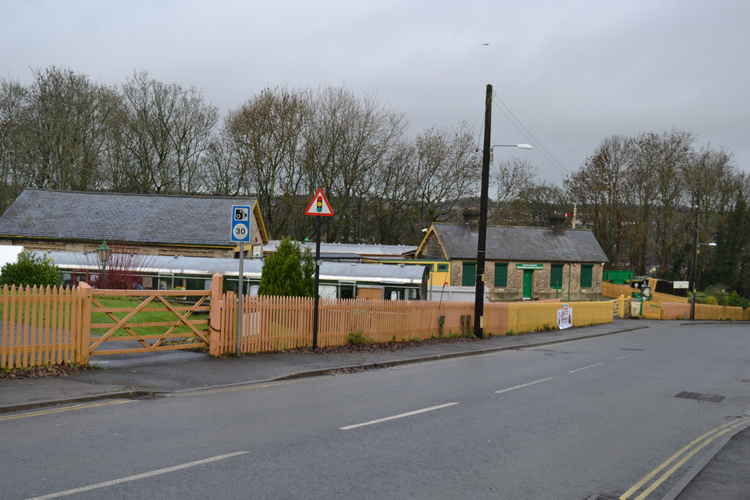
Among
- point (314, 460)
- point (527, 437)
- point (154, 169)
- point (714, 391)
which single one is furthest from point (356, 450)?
point (154, 169)

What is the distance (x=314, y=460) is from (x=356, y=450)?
2.42 ft

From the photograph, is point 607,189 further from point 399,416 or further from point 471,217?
point 399,416

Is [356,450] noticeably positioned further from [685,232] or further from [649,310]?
[685,232]

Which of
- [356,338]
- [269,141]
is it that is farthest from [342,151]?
[356,338]

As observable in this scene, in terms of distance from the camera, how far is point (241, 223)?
49.2ft

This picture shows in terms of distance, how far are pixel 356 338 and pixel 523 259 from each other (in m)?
35.8

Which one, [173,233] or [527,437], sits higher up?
[173,233]

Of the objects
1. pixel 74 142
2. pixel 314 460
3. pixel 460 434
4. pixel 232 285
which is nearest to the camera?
pixel 314 460

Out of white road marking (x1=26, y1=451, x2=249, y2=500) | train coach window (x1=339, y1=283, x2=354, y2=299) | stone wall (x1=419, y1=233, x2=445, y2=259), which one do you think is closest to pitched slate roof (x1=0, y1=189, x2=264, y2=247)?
train coach window (x1=339, y1=283, x2=354, y2=299)

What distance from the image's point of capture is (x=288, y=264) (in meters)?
18.8

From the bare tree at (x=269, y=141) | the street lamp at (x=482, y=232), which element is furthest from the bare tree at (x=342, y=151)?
the street lamp at (x=482, y=232)

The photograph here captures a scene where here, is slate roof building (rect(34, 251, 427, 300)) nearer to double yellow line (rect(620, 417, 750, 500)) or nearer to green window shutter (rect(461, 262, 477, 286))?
green window shutter (rect(461, 262, 477, 286))

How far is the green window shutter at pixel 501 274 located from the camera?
52.8 meters

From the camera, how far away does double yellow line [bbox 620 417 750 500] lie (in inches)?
283
